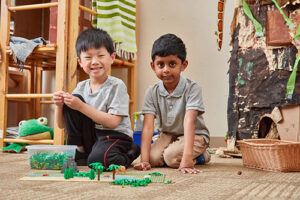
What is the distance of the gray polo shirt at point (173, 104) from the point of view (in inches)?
58.5

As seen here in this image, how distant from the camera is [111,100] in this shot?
1.45 meters

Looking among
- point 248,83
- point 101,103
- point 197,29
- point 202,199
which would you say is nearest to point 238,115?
point 248,83

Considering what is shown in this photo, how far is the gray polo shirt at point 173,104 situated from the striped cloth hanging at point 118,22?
92 cm

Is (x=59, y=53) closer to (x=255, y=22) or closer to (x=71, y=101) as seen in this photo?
(x=71, y=101)

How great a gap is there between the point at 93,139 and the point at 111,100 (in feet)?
0.61

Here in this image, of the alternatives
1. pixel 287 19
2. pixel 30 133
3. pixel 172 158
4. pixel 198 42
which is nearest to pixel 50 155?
pixel 172 158

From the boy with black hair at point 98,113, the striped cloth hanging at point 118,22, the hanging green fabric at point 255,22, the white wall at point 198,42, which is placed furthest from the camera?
the white wall at point 198,42

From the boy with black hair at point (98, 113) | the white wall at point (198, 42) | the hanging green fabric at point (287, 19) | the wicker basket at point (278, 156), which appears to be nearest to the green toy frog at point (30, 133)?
the boy with black hair at point (98, 113)

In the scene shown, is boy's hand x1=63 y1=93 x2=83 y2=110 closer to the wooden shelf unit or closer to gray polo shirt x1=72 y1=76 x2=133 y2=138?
gray polo shirt x1=72 y1=76 x2=133 y2=138

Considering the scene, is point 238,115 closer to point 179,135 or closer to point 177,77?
point 179,135

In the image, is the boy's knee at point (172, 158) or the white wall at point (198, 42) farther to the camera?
the white wall at point (198, 42)

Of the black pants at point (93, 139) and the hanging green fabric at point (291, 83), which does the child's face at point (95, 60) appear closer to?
the black pants at point (93, 139)

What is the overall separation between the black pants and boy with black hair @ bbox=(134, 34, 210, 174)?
0.08 m

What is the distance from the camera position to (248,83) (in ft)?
6.01
